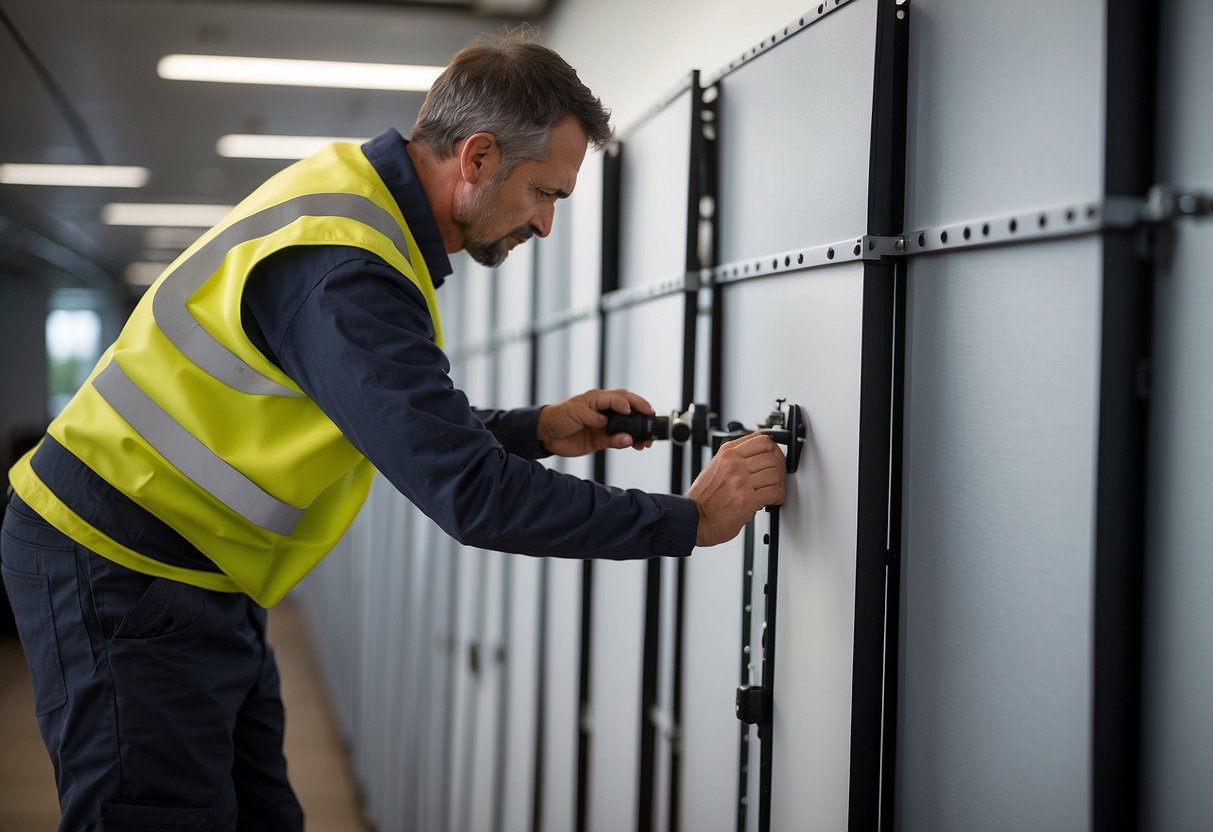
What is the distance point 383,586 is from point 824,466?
459 centimetres

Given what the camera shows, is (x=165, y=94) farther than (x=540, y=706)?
Yes

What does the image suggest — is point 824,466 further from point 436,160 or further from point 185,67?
point 185,67

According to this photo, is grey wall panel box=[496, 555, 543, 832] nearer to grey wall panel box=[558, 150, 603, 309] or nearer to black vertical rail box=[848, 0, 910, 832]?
grey wall panel box=[558, 150, 603, 309]

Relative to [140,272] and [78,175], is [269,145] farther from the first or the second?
[140,272]

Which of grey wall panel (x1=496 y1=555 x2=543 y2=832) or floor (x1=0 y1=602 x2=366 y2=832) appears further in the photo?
floor (x1=0 y1=602 x2=366 y2=832)

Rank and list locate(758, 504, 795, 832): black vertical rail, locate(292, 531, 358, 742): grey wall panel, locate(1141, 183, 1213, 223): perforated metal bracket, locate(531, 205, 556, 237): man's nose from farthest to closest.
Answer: locate(292, 531, 358, 742): grey wall panel, locate(531, 205, 556, 237): man's nose, locate(758, 504, 795, 832): black vertical rail, locate(1141, 183, 1213, 223): perforated metal bracket

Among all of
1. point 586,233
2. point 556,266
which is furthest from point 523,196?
point 556,266

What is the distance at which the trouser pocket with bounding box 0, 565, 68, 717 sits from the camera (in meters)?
1.54

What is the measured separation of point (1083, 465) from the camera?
93cm

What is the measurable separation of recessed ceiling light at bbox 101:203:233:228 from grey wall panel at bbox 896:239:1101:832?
5.64 m

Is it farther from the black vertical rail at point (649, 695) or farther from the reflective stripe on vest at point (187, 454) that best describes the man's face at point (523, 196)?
the black vertical rail at point (649, 695)

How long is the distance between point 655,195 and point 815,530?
0.85 m

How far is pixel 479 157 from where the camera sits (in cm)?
150

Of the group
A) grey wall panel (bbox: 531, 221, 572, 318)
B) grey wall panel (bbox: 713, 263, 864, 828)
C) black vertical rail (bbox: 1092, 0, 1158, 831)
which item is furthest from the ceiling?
black vertical rail (bbox: 1092, 0, 1158, 831)
